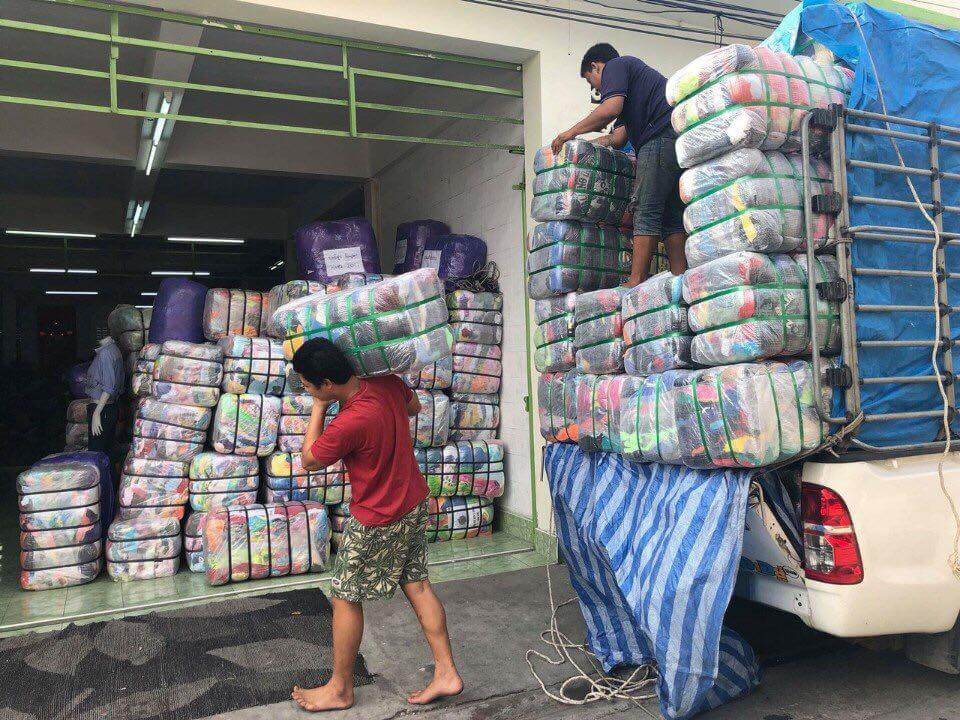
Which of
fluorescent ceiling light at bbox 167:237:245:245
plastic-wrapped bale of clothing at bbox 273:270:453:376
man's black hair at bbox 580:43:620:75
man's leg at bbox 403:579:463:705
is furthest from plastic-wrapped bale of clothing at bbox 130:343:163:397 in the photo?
fluorescent ceiling light at bbox 167:237:245:245

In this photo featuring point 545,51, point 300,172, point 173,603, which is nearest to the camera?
point 173,603

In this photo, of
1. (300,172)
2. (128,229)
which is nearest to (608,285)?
(300,172)

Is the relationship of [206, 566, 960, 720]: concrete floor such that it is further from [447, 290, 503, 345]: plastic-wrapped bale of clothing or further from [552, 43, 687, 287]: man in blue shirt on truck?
[447, 290, 503, 345]: plastic-wrapped bale of clothing

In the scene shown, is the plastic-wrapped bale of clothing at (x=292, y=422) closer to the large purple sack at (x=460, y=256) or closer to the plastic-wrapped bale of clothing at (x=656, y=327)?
the large purple sack at (x=460, y=256)

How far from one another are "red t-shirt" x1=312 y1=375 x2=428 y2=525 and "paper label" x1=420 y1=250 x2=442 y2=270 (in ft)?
12.2

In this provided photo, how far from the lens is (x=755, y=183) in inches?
133

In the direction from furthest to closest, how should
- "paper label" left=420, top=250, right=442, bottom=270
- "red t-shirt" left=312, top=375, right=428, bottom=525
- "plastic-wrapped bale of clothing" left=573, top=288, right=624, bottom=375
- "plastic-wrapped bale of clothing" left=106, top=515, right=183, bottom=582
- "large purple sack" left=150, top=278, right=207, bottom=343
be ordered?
"paper label" left=420, top=250, right=442, bottom=270 < "large purple sack" left=150, top=278, right=207, bottom=343 < "plastic-wrapped bale of clothing" left=106, top=515, right=183, bottom=582 < "plastic-wrapped bale of clothing" left=573, top=288, right=624, bottom=375 < "red t-shirt" left=312, top=375, right=428, bottom=525

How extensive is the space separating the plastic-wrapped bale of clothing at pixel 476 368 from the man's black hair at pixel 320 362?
340 centimetres

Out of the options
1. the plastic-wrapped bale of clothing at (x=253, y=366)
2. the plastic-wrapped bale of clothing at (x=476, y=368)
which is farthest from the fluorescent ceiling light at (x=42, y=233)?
the plastic-wrapped bale of clothing at (x=476, y=368)

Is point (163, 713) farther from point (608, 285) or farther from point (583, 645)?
point (608, 285)

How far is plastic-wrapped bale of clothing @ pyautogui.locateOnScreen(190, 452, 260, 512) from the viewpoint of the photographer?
627cm

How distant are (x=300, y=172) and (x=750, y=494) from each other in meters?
7.93

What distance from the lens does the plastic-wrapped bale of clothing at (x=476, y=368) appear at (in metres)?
7.10

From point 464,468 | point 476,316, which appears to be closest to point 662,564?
point 464,468
